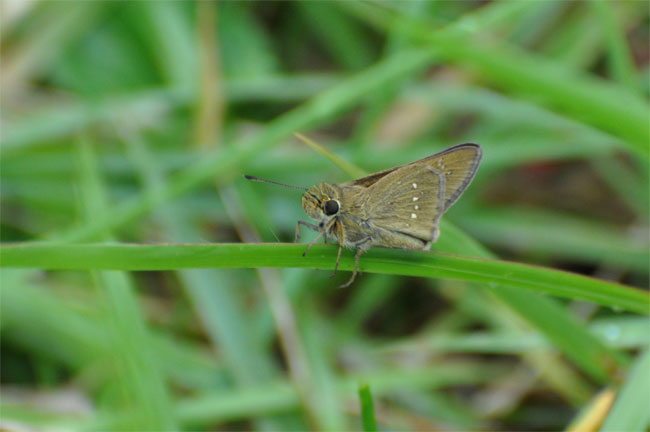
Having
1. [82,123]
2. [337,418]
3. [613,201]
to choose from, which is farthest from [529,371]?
[82,123]

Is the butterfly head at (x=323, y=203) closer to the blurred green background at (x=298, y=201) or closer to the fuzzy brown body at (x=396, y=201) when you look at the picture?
the fuzzy brown body at (x=396, y=201)

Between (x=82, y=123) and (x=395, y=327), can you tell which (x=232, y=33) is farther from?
(x=395, y=327)

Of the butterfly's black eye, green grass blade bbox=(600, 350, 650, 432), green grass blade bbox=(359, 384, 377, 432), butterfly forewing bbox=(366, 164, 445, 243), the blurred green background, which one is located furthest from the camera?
the blurred green background

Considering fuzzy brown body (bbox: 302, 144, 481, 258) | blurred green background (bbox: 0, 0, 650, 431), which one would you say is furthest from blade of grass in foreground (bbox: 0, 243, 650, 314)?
blurred green background (bbox: 0, 0, 650, 431)

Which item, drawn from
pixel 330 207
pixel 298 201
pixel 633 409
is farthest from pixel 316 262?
pixel 298 201

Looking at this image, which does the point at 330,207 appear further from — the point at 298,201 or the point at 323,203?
the point at 298,201

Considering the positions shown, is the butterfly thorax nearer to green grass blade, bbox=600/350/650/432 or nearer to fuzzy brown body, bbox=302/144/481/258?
fuzzy brown body, bbox=302/144/481/258

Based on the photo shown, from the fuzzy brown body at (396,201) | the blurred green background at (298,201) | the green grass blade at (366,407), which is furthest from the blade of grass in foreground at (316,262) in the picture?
the green grass blade at (366,407)
